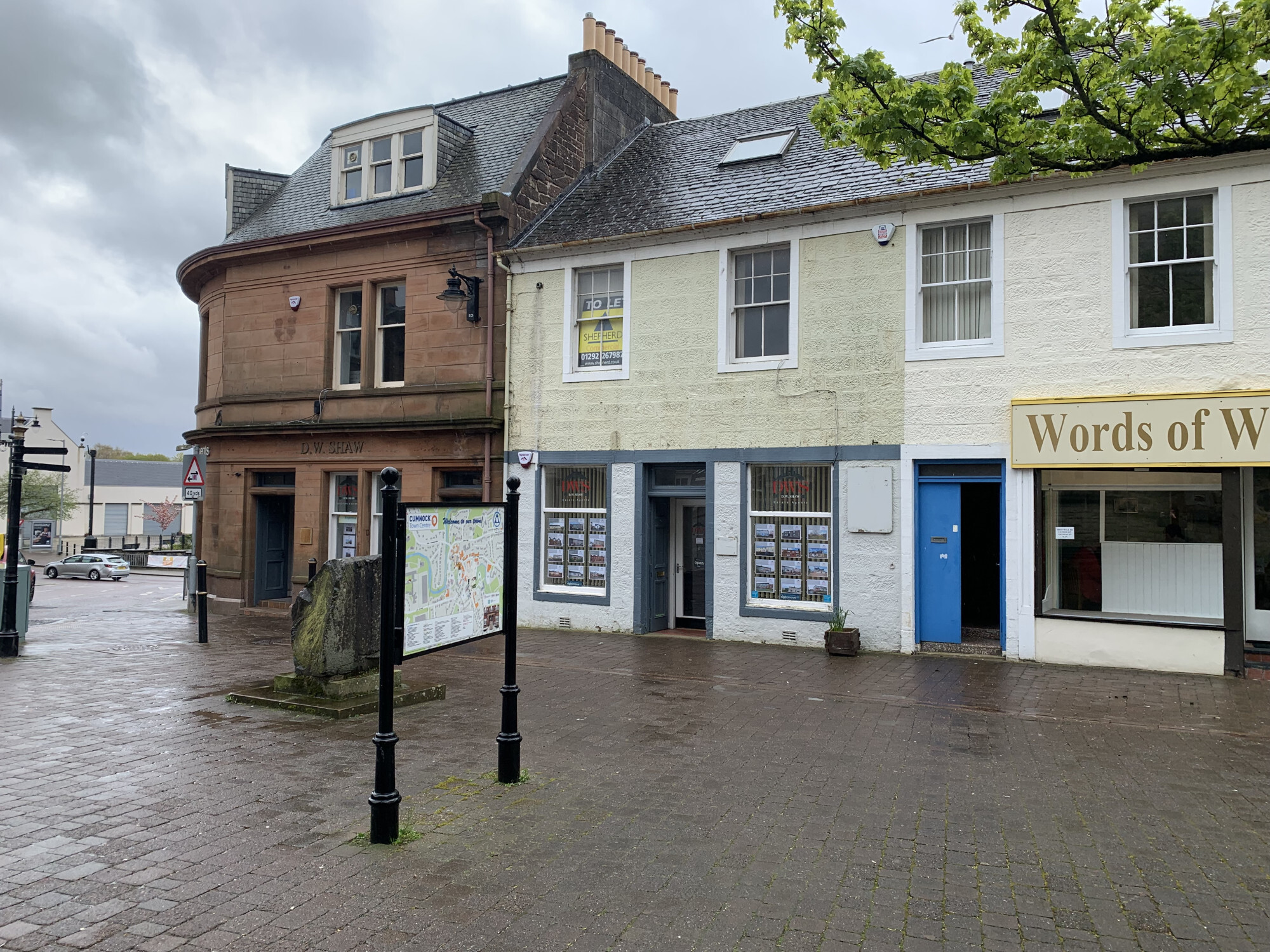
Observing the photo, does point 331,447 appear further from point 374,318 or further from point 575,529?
point 575,529

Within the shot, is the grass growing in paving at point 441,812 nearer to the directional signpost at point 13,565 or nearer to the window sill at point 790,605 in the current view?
the window sill at point 790,605

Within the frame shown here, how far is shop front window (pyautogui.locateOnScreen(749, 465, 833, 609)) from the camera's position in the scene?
13508mm

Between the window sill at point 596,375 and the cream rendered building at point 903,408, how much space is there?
0.21 ft

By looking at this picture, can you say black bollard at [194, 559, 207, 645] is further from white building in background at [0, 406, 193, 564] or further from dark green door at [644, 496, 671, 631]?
white building in background at [0, 406, 193, 564]

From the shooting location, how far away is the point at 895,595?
1279cm

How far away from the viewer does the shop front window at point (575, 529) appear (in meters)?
15.2

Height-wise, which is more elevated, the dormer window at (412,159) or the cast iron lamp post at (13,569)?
the dormer window at (412,159)

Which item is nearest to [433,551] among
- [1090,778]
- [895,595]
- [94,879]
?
[94,879]

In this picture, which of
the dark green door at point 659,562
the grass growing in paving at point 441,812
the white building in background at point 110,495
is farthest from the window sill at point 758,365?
the white building in background at point 110,495

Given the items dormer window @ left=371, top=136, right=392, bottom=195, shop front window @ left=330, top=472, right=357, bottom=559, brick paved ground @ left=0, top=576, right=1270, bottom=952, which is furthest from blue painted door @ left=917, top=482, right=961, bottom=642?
dormer window @ left=371, top=136, right=392, bottom=195

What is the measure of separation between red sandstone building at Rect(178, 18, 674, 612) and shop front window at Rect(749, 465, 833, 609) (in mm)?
4754

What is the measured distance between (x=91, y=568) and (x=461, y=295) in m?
32.5

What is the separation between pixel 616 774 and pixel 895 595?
708cm

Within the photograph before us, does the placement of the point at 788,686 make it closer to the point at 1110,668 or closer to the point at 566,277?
the point at 1110,668
